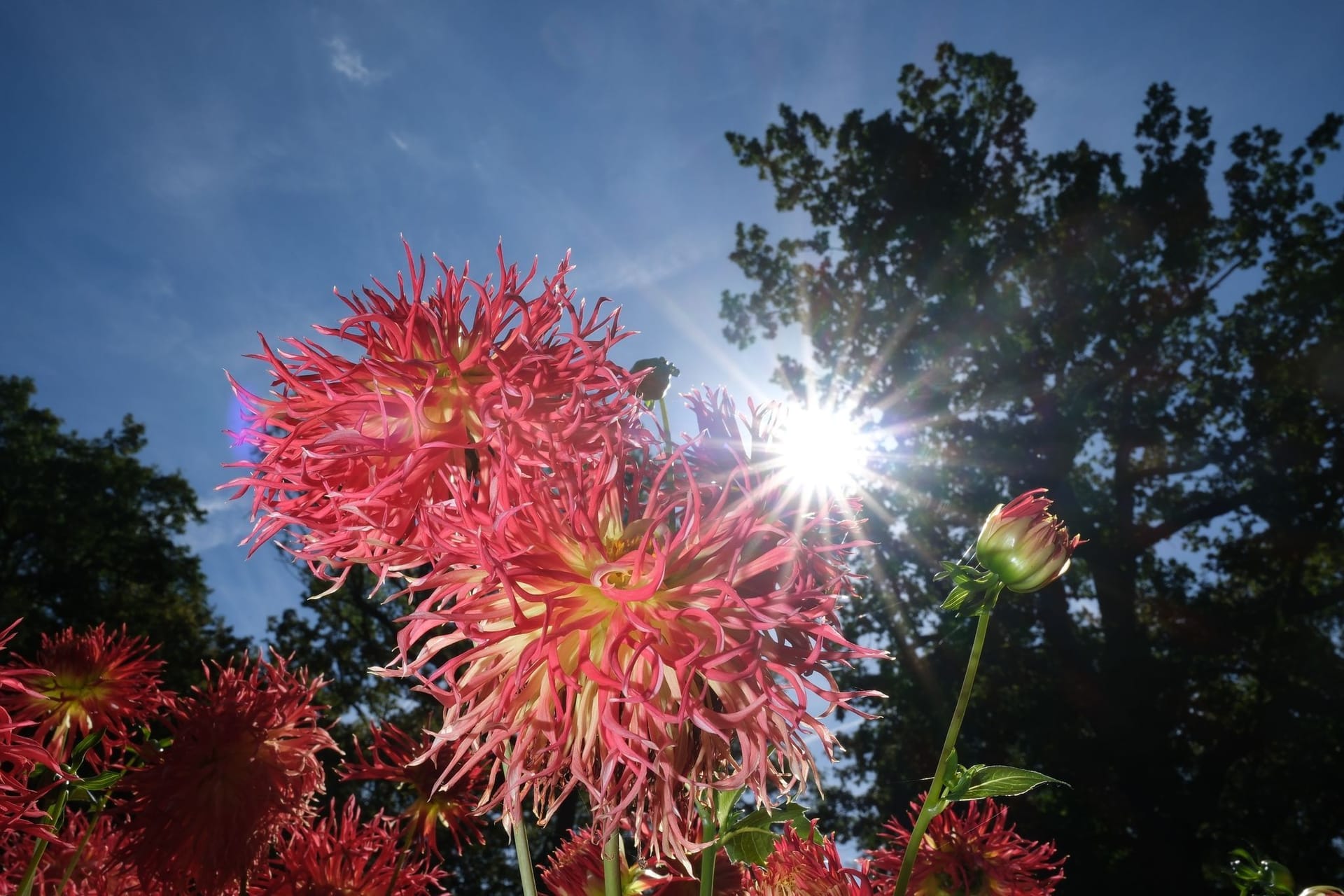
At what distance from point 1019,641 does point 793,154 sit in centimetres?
1042

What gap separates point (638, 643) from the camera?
71 cm

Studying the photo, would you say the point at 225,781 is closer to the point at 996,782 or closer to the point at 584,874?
the point at 584,874

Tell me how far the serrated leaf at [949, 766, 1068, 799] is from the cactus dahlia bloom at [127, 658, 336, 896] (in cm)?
130

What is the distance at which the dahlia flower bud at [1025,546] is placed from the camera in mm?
971

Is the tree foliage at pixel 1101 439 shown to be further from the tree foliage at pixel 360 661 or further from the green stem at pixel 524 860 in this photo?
the green stem at pixel 524 860

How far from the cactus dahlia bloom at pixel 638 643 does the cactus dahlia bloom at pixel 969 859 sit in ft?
2.66

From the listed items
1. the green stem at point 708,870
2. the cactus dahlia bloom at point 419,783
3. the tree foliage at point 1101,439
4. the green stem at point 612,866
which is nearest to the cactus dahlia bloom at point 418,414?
the green stem at point 612,866

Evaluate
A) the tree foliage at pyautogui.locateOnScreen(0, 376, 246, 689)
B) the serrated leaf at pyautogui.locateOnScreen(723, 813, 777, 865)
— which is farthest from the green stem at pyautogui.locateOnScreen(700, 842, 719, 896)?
the tree foliage at pyautogui.locateOnScreen(0, 376, 246, 689)

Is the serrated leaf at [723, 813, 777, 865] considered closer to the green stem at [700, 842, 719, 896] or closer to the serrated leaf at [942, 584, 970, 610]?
the green stem at [700, 842, 719, 896]

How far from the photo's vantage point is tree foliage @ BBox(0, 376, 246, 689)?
55.0ft

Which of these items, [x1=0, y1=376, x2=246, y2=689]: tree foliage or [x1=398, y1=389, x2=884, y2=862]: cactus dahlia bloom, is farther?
[x1=0, y1=376, x2=246, y2=689]: tree foliage

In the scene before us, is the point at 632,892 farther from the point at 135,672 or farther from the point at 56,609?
the point at 56,609

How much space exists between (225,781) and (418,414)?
47.1 inches

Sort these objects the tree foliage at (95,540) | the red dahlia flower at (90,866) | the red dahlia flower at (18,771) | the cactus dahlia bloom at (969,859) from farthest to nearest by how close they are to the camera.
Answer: the tree foliage at (95,540) → the red dahlia flower at (90,866) → the cactus dahlia bloom at (969,859) → the red dahlia flower at (18,771)
